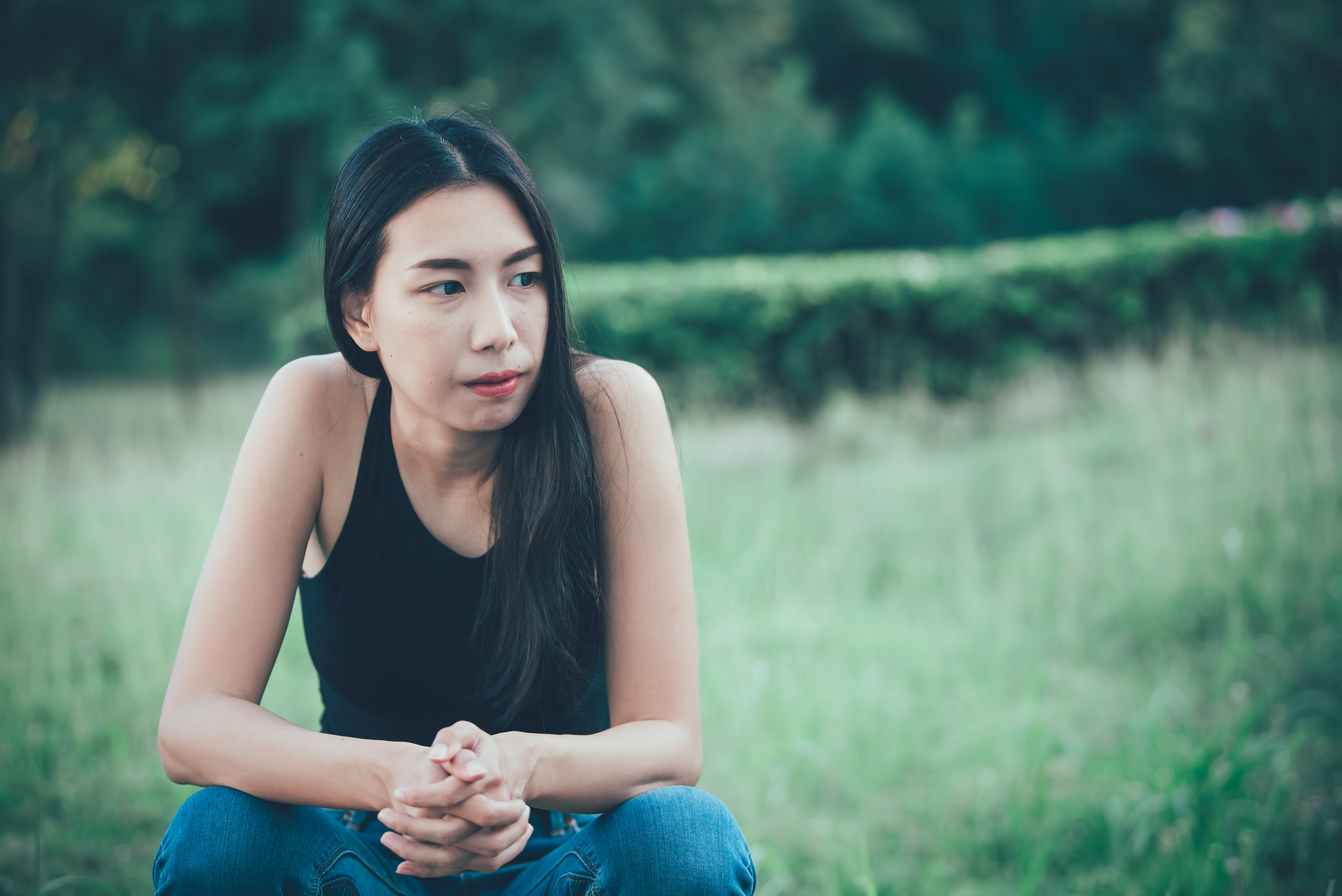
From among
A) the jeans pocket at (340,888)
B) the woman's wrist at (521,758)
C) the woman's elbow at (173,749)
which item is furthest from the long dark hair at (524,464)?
the woman's elbow at (173,749)

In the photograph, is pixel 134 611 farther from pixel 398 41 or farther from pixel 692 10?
pixel 692 10

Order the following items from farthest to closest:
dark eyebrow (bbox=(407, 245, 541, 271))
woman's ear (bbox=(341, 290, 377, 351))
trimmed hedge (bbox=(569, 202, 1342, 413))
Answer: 1. trimmed hedge (bbox=(569, 202, 1342, 413))
2. woman's ear (bbox=(341, 290, 377, 351))
3. dark eyebrow (bbox=(407, 245, 541, 271))

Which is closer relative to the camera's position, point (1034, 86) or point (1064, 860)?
point (1064, 860)

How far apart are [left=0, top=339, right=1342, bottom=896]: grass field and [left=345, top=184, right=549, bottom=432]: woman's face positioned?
50.1 inches

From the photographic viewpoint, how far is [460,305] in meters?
1.55

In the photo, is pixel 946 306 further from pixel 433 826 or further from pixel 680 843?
pixel 433 826

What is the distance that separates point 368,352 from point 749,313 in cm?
482

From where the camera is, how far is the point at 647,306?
20.6 feet

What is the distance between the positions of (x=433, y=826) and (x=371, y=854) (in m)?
0.28

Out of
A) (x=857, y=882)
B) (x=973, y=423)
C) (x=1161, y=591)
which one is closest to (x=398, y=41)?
(x=973, y=423)

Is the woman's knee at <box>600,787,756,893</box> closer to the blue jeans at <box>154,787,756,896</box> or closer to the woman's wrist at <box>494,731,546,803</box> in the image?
the blue jeans at <box>154,787,756,896</box>

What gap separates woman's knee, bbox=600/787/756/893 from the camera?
1377 millimetres

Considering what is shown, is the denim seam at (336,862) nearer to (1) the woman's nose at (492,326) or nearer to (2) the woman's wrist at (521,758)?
(2) the woman's wrist at (521,758)

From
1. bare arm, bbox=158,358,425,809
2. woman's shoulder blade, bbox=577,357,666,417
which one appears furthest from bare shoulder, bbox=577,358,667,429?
bare arm, bbox=158,358,425,809
